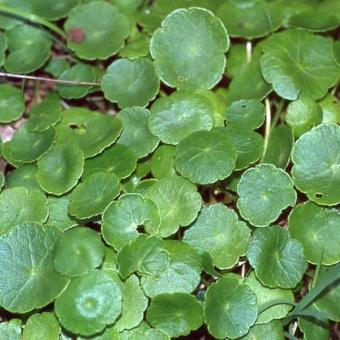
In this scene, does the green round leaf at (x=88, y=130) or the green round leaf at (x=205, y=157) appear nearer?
the green round leaf at (x=205, y=157)

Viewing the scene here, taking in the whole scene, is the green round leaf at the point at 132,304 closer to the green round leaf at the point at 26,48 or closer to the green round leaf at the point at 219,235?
the green round leaf at the point at 219,235

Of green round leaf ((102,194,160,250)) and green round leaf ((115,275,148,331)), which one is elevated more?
green round leaf ((102,194,160,250))

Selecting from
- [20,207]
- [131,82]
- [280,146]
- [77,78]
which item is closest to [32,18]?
[77,78]

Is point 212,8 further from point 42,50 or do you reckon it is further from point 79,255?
point 79,255

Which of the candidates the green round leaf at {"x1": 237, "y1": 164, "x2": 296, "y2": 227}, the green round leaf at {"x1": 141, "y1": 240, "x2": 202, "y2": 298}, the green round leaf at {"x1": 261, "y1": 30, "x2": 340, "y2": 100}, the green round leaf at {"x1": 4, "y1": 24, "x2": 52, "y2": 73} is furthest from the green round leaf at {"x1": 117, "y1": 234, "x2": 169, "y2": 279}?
the green round leaf at {"x1": 4, "y1": 24, "x2": 52, "y2": 73}

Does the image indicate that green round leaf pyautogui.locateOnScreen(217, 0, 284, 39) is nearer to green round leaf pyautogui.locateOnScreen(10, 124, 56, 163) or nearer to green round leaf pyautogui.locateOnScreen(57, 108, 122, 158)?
green round leaf pyautogui.locateOnScreen(57, 108, 122, 158)

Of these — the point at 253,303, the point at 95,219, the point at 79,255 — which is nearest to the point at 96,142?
the point at 95,219

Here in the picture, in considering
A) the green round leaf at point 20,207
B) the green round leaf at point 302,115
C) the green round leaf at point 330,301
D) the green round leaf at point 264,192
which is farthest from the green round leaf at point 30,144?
the green round leaf at point 330,301
